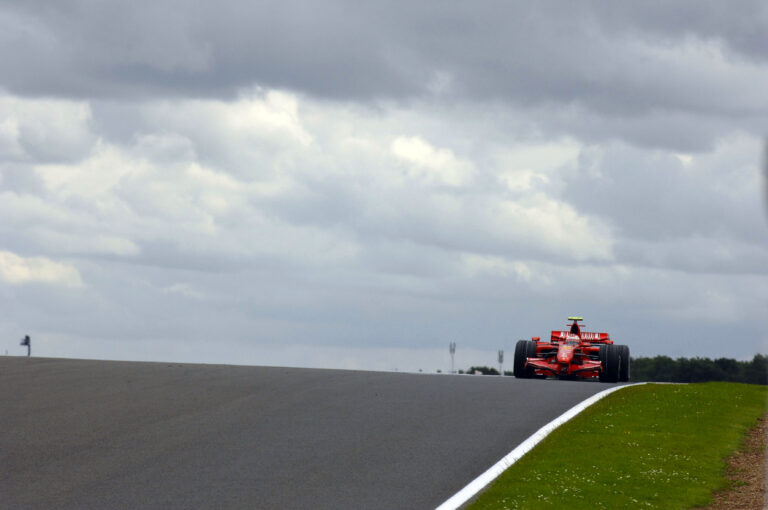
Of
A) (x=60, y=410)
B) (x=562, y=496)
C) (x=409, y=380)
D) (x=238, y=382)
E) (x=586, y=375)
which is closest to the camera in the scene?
(x=562, y=496)

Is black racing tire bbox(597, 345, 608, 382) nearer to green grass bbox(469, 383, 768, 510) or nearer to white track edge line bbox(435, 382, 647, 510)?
green grass bbox(469, 383, 768, 510)

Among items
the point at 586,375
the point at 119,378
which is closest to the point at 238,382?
the point at 119,378

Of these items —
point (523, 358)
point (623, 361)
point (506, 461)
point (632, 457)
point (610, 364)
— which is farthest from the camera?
point (523, 358)

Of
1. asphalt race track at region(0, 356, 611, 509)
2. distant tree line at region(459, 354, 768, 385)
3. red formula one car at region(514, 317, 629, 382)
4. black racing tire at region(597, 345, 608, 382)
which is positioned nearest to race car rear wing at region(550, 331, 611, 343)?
red formula one car at region(514, 317, 629, 382)

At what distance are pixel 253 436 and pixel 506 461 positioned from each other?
156 inches

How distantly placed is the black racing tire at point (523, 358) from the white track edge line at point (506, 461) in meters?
9.55

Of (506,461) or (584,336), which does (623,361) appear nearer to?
(584,336)

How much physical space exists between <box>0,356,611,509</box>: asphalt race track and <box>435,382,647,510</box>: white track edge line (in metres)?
0.15

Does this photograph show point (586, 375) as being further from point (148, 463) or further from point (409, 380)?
point (148, 463)

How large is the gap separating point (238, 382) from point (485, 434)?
7650mm

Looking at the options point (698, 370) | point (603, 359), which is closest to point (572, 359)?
point (603, 359)

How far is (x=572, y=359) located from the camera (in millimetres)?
28266

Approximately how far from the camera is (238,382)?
21422 mm

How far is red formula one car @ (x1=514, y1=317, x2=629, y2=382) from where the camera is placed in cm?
2744
